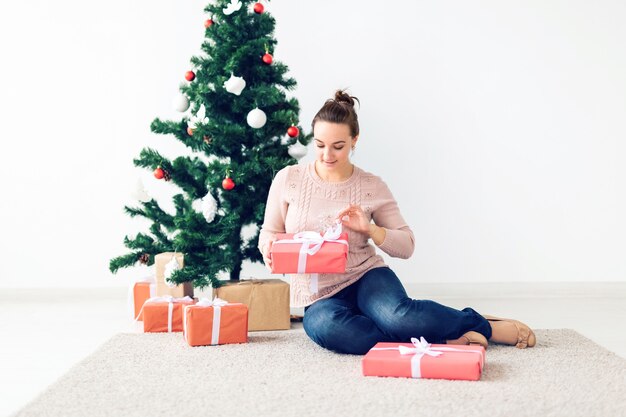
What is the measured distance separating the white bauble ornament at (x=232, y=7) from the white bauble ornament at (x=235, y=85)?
266 mm

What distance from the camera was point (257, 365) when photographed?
223 cm

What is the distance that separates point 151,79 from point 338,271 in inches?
67.7

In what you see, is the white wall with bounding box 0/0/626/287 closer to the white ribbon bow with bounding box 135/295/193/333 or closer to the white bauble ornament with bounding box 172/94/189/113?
the white bauble ornament with bounding box 172/94/189/113

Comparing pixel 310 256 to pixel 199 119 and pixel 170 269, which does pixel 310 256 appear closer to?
pixel 170 269

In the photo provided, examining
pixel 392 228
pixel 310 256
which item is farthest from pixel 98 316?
pixel 392 228

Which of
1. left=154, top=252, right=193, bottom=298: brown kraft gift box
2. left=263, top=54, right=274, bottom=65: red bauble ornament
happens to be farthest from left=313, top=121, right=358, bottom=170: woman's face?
left=154, top=252, right=193, bottom=298: brown kraft gift box

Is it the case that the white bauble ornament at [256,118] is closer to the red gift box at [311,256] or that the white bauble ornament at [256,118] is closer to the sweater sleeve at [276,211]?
the sweater sleeve at [276,211]

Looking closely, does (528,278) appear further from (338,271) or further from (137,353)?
(137,353)

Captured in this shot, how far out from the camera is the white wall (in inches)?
143

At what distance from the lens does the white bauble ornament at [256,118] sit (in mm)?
2879

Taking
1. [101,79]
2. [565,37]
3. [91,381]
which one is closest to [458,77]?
[565,37]

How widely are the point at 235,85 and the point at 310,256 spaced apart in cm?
84

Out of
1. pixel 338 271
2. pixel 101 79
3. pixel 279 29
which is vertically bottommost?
pixel 338 271

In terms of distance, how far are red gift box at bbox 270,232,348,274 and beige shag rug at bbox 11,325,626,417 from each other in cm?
27
